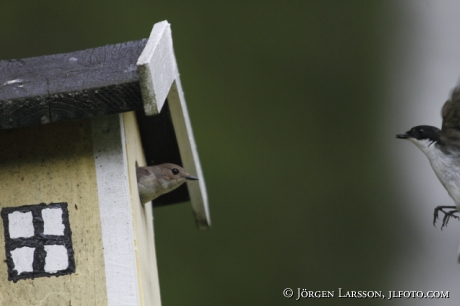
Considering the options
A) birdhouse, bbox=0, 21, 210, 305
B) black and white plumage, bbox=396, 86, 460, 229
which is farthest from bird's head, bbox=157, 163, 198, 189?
black and white plumage, bbox=396, 86, 460, 229

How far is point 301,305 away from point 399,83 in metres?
1.76

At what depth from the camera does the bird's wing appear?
122 inches

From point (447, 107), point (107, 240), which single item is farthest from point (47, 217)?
point (447, 107)

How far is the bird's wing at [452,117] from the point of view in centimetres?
309

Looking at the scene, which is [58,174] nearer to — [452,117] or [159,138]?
[159,138]

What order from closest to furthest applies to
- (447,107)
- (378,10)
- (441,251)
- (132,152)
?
(132,152)
(447,107)
(378,10)
(441,251)

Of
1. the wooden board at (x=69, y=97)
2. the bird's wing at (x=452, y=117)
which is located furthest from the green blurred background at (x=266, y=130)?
the wooden board at (x=69, y=97)

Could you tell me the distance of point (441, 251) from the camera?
587cm

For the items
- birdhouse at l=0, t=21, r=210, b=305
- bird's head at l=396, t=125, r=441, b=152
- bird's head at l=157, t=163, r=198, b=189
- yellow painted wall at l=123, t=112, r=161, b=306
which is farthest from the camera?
bird's head at l=396, t=125, r=441, b=152

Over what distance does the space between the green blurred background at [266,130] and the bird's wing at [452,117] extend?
1.93 metres

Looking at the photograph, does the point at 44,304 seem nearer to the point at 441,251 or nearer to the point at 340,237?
the point at 340,237

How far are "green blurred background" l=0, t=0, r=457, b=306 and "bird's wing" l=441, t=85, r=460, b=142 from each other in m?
1.93

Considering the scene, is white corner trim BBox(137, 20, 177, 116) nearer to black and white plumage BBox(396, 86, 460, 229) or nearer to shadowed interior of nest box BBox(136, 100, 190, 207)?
shadowed interior of nest box BBox(136, 100, 190, 207)

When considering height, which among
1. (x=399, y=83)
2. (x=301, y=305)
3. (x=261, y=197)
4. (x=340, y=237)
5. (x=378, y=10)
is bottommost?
(x=301, y=305)
